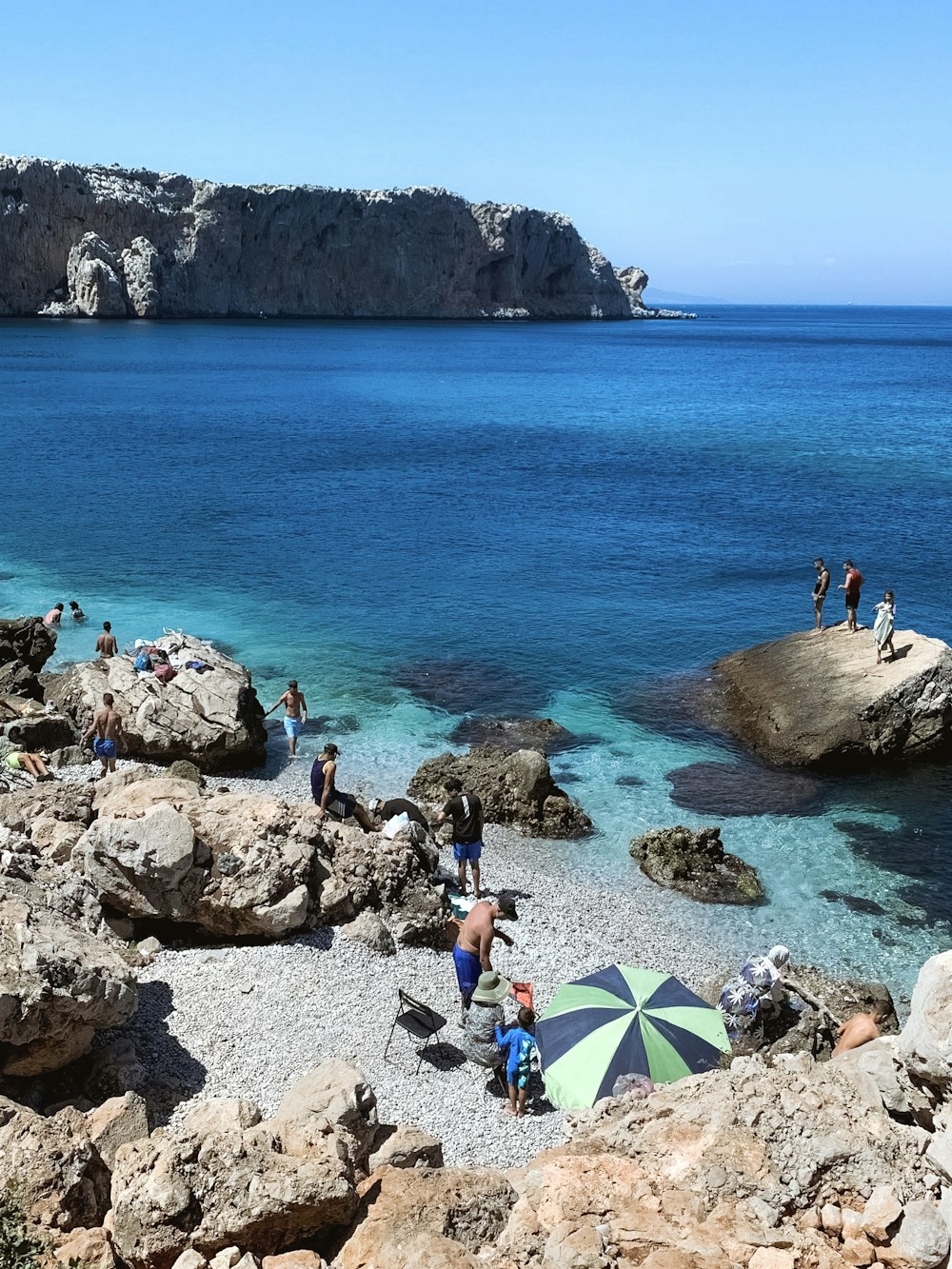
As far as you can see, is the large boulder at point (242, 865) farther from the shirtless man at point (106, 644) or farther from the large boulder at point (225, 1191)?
the shirtless man at point (106, 644)

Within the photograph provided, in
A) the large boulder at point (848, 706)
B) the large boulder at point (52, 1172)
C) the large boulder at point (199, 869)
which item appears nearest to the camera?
the large boulder at point (52, 1172)

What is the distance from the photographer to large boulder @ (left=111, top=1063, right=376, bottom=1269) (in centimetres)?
814

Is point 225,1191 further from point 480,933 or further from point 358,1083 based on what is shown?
point 480,933

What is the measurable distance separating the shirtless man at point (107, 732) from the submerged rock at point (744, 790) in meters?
11.3

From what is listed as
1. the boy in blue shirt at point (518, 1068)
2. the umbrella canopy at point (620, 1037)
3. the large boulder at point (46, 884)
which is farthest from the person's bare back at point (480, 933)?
the large boulder at point (46, 884)

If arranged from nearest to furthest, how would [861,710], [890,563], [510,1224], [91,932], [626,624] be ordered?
1. [510,1224]
2. [91,932]
3. [861,710]
4. [626,624]
5. [890,563]

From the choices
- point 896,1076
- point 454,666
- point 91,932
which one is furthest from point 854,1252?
point 454,666

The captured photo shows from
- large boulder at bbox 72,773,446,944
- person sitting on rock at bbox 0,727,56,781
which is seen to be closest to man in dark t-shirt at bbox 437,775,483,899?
large boulder at bbox 72,773,446,944

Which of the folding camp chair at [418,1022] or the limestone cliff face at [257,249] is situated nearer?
the folding camp chair at [418,1022]

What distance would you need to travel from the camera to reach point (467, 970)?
13.0 metres

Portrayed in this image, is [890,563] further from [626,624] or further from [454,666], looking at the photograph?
[454,666]

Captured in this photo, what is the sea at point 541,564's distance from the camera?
20766mm

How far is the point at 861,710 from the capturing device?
23.5 metres

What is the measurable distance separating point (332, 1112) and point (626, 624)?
76.8 feet
